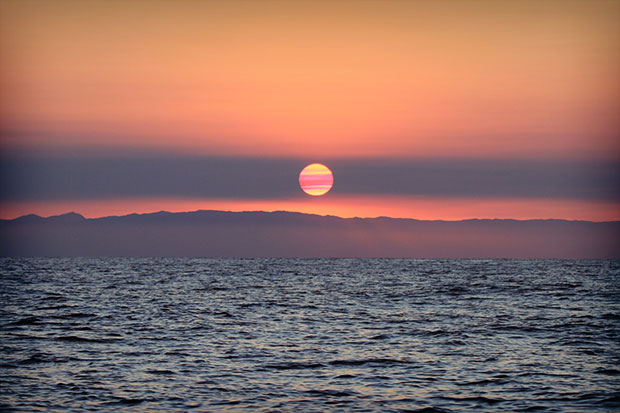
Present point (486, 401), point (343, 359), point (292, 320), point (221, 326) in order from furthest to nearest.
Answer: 1. point (292, 320)
2. point (221, 326)
3. point (343, 359)
4. point (486, 401)

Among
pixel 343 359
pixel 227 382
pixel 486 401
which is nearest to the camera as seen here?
pixel 486 401

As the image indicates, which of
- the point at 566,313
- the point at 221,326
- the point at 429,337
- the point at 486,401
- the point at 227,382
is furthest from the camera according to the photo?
the point at 566,313

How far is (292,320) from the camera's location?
41.7 m

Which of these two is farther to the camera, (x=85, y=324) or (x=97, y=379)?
(x=85, y=324)

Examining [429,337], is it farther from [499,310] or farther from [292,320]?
[499,310]

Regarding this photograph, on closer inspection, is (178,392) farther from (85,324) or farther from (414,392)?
(85,324)

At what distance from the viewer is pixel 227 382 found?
888 inches

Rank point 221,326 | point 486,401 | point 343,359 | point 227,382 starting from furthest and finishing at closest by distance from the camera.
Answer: point 221,326, point 343,359, point 227,382, point 486,401

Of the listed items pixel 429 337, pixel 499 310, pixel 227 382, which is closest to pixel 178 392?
pixel 227 382

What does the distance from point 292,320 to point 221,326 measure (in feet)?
17.4

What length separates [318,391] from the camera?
841 inches

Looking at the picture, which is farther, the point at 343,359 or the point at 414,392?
the point at 343,359

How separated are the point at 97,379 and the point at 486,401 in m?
13.1

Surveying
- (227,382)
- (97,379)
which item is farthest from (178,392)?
(97,379)
